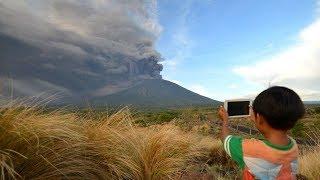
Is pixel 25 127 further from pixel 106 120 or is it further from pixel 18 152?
pixel 106 120

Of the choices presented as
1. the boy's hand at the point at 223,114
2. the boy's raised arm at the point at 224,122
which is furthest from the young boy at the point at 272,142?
the boy's hand at the point at 223,114

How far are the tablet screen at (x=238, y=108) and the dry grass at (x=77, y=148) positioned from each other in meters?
1.55

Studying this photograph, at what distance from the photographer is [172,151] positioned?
7.86 m

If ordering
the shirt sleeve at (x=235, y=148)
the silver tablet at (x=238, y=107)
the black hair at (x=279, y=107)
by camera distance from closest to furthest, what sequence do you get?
the black hair at (x=279, y=107) < the shirt sleeve at (x=235, y=148) < the silver tablet at (x=238, y=107)

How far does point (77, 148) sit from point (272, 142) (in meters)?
2.13

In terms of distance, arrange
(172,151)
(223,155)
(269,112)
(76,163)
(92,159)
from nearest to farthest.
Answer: (269,112)
(76,163)
(92,159)
(172,151)
(223,155)

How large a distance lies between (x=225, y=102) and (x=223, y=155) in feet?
22.5

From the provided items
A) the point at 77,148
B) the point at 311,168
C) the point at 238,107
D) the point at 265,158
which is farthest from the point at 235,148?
the point at 311,168

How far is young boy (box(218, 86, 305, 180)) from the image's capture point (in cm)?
369

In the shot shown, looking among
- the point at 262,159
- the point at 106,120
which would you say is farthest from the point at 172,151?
the point at 262,159

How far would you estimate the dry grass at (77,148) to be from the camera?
470 centimetres

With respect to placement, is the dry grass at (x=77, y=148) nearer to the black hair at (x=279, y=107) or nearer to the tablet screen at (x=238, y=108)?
the tablet screen at (x=238, y=108)

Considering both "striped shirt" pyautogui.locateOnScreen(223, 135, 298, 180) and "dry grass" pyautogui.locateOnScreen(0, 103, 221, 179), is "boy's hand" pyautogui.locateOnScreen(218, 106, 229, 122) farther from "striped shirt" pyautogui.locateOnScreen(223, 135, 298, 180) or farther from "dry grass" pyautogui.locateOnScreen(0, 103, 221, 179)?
"dry grass" pyautogui.locateOnScreen(0, 103, 221, 179)

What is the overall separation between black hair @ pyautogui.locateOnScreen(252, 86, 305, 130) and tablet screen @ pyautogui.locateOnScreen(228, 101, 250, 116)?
0.79 metres
